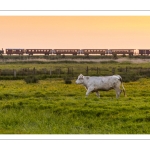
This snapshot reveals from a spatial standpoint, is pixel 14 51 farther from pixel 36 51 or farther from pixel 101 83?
pixel 101 83

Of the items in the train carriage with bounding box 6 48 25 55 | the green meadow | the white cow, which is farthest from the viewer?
the train carriage with bounding box 6 48 25 55

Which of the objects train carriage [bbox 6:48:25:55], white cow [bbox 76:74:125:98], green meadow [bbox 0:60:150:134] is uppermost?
train carriage [bbox 6:48:25:55]

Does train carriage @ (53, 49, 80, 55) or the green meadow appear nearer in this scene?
the green meadow

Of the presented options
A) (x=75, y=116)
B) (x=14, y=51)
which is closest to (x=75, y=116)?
(x=75, y=116)

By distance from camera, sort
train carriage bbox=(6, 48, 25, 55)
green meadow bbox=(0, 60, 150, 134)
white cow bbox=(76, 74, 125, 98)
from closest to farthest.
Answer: green meadow bbox=(0, 60, 150, 134) → white cow bbox=(76, 74, 125, 98) → train carriage bbox=(6, 48, 25, 55)

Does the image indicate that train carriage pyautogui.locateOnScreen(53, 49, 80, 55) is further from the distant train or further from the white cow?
the white cow

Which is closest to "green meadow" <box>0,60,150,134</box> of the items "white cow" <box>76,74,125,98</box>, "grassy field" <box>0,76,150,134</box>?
"grassy field" <box>0,76,150,134</box>

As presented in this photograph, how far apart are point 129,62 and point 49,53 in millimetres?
15503

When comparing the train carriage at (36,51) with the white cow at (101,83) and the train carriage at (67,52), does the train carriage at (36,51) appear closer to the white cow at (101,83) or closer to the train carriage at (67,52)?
the train carriage at (67,52)

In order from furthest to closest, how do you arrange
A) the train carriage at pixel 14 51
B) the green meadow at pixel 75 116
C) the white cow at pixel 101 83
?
the train carriage at pixel 14 51 < the white cow at pixel 101 83 < the green meadow at pixel 75 116

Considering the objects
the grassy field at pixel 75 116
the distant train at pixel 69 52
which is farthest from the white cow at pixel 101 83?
the distant train at pixel 69 52
